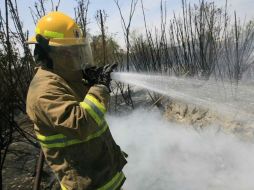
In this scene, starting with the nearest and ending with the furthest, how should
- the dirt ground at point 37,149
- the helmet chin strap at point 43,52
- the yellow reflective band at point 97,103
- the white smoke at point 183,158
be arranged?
the yellow reflective band at point 97,103, the helmet chin strap at point 43,52, the white smoke at point 183,158, the dirt ground at point 37,149

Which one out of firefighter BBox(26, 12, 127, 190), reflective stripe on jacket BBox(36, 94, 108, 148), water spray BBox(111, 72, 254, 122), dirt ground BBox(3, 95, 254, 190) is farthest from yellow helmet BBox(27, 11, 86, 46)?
water spray BBox(111, 72, 254, 122)

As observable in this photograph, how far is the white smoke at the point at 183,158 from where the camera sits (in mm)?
4305

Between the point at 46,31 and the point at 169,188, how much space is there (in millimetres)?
2789

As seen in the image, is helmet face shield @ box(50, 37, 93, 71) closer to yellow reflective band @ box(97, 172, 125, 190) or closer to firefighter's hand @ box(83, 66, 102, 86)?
firefighter's hand @ box(83, 66, 102, 86)

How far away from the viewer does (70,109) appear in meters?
1.89

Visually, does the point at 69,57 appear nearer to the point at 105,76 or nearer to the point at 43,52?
the point at 43,52

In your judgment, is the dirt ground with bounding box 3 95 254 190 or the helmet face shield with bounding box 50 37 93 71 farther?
the dirt ground with bounding box 3 95 254 190

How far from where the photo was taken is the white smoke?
4305 mm

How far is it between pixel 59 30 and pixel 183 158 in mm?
3353

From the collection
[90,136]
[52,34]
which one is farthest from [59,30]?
[90,136]

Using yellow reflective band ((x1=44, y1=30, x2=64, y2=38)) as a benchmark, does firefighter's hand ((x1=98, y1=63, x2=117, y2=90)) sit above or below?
below

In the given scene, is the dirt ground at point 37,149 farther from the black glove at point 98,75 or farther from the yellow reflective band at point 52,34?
the yellow reflective band at point 52,34

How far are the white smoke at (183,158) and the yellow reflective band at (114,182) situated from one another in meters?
2.01

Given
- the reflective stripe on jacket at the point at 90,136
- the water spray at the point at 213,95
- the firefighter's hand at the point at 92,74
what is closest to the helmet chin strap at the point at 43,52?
the firefighter's hand at the point at 92,74
